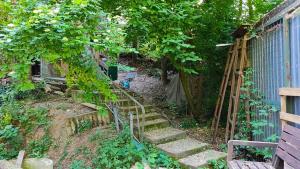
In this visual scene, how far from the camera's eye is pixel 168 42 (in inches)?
179

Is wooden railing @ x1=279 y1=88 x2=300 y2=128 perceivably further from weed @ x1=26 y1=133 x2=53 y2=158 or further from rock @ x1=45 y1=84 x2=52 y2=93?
rock @ x1=45 y1=84 x2=52 y2=93

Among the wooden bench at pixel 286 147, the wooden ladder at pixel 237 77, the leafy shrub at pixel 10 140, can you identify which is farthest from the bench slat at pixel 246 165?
the leafy shrub at pixel 10 140

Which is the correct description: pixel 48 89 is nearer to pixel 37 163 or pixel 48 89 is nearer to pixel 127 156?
pixel 37 163

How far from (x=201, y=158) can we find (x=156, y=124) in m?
1.62

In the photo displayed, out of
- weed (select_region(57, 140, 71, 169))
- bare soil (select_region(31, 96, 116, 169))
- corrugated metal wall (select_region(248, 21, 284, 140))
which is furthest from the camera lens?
bare soil (select_region(31, 96, 116, 169))

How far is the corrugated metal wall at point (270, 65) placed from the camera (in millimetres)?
3896

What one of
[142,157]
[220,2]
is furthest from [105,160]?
[220,2]

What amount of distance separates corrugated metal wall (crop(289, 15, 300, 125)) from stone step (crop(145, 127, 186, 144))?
2603 mm

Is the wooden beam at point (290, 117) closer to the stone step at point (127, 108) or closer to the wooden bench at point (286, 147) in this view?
the wooden bench at point (286, 147)

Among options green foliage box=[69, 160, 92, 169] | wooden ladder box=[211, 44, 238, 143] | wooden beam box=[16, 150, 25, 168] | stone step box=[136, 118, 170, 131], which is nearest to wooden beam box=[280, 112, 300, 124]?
wooden ladder box=[211, 44, 238, 143]

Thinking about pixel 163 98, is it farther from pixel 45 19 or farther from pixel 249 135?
pixel 45 19

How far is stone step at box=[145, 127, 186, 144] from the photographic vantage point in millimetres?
5363

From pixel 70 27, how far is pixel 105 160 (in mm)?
2327

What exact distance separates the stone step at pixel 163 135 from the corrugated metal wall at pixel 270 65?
5.20ft
